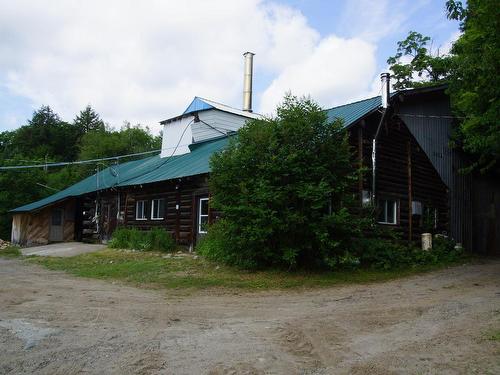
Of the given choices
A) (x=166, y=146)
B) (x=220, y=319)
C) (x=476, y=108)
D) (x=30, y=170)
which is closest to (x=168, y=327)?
(x=220, y=319)

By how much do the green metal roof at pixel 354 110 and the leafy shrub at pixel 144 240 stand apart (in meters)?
7.98

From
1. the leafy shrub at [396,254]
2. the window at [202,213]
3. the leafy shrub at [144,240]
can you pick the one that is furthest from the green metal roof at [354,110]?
the leafy shrub at [144,240]

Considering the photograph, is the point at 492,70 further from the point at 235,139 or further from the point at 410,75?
the point at 410,75

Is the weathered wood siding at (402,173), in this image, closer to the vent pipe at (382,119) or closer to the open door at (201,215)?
the vent pipe at (382,119)

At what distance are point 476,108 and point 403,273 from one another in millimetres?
5275

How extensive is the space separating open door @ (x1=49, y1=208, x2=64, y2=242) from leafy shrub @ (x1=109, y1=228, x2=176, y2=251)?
25.5 ft

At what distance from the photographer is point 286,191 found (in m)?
12.3

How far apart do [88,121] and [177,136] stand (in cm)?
4993

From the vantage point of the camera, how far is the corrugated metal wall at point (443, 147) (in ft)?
63.8

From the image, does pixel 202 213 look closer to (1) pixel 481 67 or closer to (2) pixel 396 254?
(2) pixel 396 254

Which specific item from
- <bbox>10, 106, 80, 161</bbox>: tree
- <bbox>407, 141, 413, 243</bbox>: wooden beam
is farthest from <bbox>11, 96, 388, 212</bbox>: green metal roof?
<bbox>10, 106, 80, 161</bbox>: tree

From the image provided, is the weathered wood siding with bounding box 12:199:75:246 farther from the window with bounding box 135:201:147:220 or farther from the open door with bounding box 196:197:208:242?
the open door with bounding box 196:197:208:242

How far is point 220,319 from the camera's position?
8.03 meters

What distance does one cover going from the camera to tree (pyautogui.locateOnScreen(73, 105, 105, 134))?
70.7 metres
